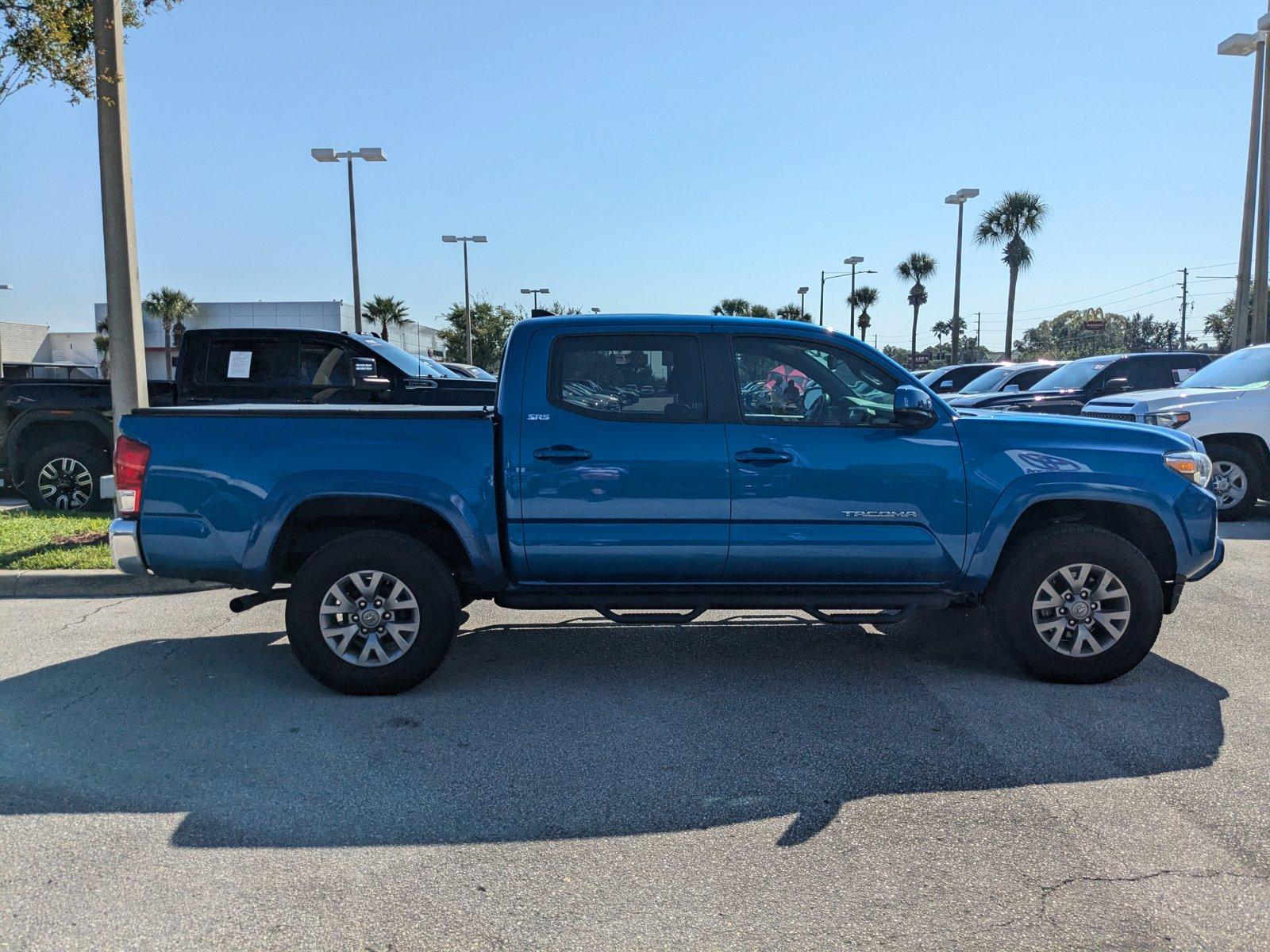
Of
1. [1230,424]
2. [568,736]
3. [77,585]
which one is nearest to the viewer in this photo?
[568,736]

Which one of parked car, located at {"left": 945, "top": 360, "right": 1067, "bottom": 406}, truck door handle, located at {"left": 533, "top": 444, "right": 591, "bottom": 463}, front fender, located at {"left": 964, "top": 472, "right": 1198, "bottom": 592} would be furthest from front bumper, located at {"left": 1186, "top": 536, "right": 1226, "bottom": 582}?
parked car, located at {"left": 945, "top": 360, "right": 1067, "bottom": 406}

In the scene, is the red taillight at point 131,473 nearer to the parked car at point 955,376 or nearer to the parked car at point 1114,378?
the parked car at point 1114,378

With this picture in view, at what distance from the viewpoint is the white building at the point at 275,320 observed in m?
52.9

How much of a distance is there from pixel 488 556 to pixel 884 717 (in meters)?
2.07

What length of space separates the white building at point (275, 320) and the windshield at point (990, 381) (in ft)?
123

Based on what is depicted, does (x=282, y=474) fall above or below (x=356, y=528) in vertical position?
above

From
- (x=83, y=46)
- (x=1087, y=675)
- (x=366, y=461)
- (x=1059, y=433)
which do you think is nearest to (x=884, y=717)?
(x=1087, y=675)

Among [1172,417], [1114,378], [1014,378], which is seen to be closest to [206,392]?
[1172,417]

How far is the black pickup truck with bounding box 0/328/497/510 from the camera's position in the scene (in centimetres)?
945

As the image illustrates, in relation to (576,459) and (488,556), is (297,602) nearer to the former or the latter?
(488,556)

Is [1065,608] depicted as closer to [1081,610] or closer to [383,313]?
[1081,610]

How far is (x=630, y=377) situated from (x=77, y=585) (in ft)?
16.1

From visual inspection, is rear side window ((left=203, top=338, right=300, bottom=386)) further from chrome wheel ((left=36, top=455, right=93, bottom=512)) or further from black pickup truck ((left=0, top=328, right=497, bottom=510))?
chrome wheel ((left=36, top=455, right=93, bottom=512))

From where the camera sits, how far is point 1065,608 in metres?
4.93
